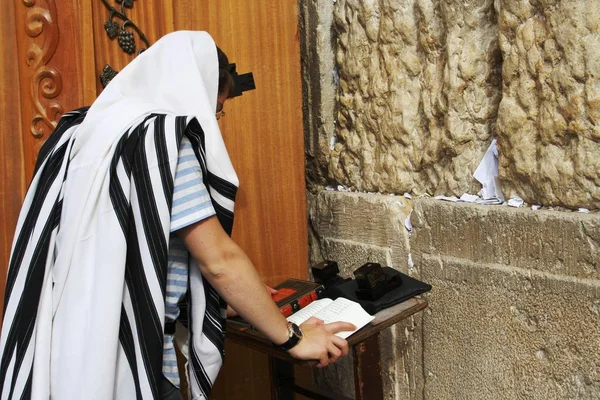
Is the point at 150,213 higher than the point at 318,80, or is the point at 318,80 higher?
the point at 318,80

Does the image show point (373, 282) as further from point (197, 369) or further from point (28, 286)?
point (28, 286)

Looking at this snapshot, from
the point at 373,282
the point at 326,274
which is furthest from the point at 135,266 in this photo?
the point at 326,274

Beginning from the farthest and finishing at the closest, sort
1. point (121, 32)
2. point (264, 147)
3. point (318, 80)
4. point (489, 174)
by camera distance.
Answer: point (318, 80) < point (264, 147) < point (121, 32) < point (489, 174)

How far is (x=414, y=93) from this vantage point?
2805 millimetres

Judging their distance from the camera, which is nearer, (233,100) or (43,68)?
(43,68)

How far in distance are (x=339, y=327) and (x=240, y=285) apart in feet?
1.21

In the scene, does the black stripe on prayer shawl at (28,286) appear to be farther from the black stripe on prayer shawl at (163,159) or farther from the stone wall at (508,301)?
the stone wall at (508,301)

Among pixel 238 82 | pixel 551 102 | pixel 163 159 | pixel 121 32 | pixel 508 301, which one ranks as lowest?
pixel 508 301

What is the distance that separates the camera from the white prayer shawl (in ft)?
5.72

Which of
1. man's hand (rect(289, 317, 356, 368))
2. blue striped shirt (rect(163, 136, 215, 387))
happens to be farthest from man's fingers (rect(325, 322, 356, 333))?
blue striped shirt (rect(163, 136, 215, 387))

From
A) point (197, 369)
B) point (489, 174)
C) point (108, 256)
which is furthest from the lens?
point (489, 174)

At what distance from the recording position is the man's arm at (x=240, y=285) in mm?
1844

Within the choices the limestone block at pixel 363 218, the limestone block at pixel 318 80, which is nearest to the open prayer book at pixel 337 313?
the limestone block at pixel 363 218

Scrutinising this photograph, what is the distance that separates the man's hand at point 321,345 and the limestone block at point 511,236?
67cm
